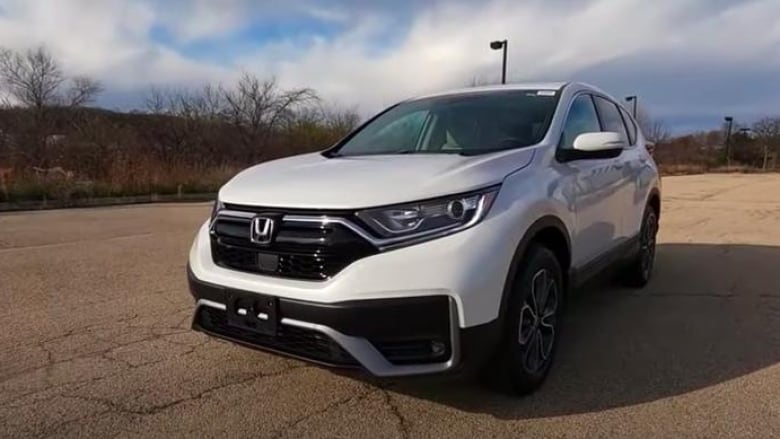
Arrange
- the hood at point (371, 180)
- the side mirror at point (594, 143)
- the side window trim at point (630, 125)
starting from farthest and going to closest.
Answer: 1. the side window trim at point (630, 125)
2. the side mirror at point (594, 143)
3. the hood at point (371, 180)

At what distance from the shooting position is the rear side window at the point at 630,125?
16.9 ft

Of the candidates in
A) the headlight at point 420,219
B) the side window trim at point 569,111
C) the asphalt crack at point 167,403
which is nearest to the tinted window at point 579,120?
the side window trim at point 569,111

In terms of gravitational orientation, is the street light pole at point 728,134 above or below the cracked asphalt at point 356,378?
above

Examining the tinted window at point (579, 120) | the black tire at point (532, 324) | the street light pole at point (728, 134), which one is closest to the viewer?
the black tire at point (532, 324)

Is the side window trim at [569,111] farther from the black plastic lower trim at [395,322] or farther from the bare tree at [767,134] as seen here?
the bare tree at [767,134]

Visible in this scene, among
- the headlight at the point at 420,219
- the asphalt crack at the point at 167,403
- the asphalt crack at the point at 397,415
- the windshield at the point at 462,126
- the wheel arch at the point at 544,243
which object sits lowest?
the asphalt crack at the point at 397,415

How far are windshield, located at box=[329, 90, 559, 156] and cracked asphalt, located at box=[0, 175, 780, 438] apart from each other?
4.68 ft

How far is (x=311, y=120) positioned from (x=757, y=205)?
24719mm

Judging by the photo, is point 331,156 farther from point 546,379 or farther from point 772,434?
point 772,434

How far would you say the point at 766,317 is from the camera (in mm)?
4410

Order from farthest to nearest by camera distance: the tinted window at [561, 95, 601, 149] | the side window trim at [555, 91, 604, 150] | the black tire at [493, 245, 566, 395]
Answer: the tinted window at [561, 95, 601, 149] < the side window trim at [555, 91, 604, 150] < the black tire at [493, 245, 566, 395]

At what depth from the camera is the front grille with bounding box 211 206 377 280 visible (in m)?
2.49

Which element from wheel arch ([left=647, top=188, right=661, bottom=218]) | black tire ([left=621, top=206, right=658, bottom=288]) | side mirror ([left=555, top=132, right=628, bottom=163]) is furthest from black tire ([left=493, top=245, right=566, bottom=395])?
wheel arch ([left=647, top=188, right=661, bottom=218])

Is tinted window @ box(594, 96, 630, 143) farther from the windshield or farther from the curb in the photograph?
the curb
